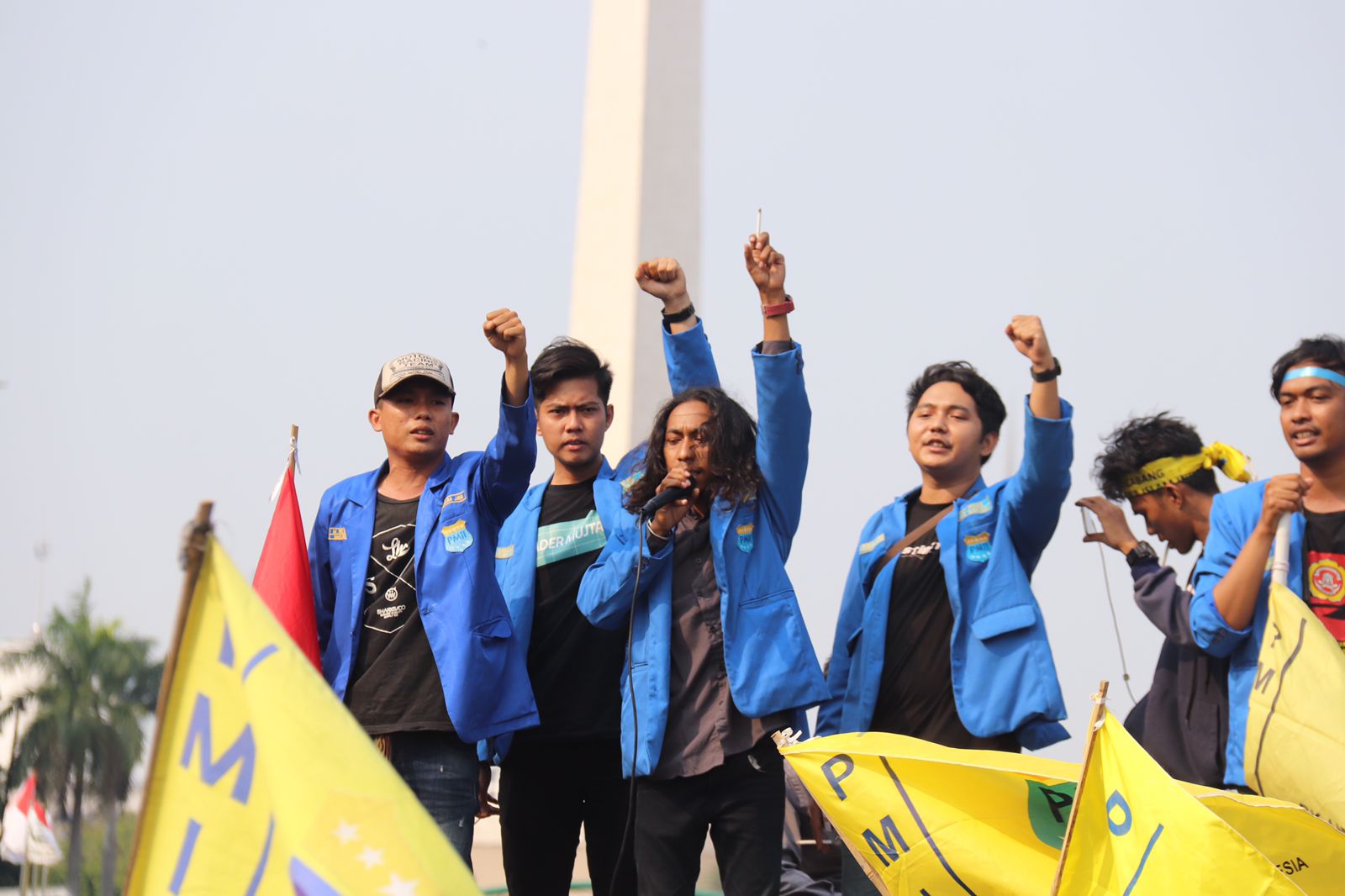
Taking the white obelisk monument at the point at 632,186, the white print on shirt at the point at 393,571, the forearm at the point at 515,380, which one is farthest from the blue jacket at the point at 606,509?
the white obelisk monument at the point at 632,186

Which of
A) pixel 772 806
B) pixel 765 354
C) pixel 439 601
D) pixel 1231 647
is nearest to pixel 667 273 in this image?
pixel 765 354

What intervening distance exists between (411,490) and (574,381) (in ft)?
1.84

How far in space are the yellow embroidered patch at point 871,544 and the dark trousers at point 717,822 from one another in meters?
0.73

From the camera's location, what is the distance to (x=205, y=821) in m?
2.47

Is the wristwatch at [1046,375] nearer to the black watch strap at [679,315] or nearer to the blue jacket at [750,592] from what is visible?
the blue jacket at [750,592]

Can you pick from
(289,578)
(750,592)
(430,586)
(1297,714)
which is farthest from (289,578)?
(1297,714)

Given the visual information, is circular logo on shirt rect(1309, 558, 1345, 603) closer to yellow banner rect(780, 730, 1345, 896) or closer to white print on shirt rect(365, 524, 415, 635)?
yellow banner rect(780, 730, 1345, 896)

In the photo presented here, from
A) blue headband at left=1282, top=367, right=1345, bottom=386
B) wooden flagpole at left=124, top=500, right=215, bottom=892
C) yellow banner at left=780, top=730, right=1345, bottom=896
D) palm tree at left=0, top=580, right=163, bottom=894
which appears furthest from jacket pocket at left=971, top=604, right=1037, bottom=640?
palm tree at left=0, top=580, right=163, bottom=894

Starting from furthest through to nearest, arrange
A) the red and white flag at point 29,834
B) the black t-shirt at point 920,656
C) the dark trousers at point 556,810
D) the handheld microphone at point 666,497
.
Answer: the red and white flag at point 29,834 → the dark trousers at point 556,810 → the black t-shirt at point 920,656 → the handheld microphone at point 666,497

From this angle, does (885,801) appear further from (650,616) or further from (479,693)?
(479,693)

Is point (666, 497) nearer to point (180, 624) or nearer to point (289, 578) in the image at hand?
point (289, 578)

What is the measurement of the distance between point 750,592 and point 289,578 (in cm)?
125

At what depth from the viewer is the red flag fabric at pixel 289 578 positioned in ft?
13.5

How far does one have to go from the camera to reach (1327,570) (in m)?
3.84
